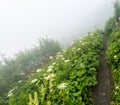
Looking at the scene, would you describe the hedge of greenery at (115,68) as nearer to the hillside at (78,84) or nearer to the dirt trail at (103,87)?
the hillside at (78,84)

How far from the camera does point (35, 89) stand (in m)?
11.8

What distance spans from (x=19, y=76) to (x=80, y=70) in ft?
21.8

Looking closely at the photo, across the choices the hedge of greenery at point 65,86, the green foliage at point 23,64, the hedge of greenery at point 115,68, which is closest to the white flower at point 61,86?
the hedge of greenery at point 65,86

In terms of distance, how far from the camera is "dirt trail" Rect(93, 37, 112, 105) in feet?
32.4

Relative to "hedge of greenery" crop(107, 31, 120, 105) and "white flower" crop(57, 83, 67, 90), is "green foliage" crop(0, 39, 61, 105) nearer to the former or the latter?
"white flower" crop(57, 83, 67, 90)

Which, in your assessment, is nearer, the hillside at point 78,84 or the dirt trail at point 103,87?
the hillside at point 78,84

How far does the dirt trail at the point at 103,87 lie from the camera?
9.87 m

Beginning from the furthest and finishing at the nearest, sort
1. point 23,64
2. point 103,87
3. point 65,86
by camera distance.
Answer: point 23,64 → point 103,87 → point 65,86

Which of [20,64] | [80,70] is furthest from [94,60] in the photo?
[20,64]

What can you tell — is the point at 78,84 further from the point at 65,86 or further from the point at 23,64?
the point at 23,64

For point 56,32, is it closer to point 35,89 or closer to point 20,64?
point 20,64

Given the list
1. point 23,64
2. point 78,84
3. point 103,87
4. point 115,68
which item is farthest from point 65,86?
point 23,64

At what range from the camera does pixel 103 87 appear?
10.8 metres

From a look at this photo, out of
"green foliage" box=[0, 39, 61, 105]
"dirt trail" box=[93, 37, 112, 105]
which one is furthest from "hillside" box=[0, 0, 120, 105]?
"green foliage" box=[0, 39, 61, 105]
